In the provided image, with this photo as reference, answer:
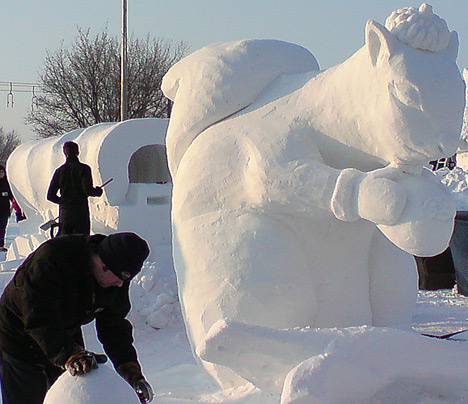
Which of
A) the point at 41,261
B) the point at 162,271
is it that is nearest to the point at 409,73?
the point at 41,261

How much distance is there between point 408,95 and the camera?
2512mm

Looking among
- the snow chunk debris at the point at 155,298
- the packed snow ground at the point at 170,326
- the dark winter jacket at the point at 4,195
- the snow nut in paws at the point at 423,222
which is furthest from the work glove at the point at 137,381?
the dark winter jacket at the point at 4,195

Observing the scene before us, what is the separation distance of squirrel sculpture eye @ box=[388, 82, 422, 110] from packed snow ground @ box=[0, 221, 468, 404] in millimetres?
1667

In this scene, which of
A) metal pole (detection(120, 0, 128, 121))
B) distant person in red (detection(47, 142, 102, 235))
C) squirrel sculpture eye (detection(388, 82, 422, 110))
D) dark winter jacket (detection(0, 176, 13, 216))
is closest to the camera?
squirrel sculpture eye (detection(388, 82, 422, 110))

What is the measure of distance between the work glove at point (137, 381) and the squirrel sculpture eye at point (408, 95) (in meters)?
1.51

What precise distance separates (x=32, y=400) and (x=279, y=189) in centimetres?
137

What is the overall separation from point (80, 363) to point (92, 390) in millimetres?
125

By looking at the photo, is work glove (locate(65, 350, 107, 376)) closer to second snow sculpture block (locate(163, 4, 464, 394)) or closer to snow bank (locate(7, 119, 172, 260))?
second snow sculpture block (locate(163, 4, 464, 394))

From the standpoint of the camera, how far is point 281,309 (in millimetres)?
2863

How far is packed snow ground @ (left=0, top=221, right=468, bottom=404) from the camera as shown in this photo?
3566 mm

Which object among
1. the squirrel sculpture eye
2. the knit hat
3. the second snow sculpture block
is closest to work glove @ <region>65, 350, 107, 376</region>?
the knit hat

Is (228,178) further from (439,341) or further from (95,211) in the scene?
(95,211)

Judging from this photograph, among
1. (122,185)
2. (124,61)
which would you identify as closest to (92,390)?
(122,185)

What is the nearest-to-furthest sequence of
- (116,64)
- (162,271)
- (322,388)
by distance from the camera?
(322,388), (162,271), (116,64)
